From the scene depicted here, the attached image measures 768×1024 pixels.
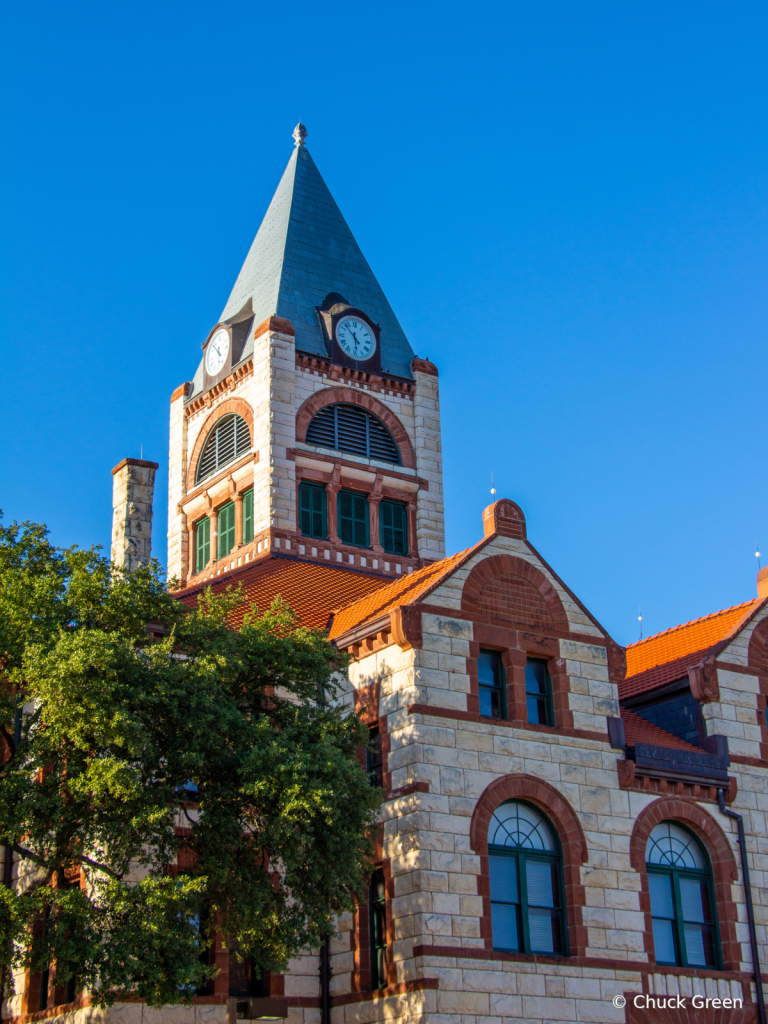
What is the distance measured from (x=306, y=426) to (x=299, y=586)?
9.91 metres

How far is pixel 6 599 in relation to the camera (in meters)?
25.3

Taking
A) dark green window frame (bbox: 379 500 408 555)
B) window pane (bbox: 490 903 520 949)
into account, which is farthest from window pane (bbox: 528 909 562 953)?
dark green window frame (bbox: 379 500 408 555)

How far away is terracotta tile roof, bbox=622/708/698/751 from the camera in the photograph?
3209 centimetres

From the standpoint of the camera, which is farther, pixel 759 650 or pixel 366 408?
pixel 366 408

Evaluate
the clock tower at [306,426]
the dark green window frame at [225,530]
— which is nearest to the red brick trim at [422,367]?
the clock tower at [306,426]

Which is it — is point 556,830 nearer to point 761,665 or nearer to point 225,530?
point 761,665

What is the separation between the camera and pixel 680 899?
3022 cm

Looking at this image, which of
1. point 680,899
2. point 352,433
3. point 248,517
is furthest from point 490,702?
point 352,433

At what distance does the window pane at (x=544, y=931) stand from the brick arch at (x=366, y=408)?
73.9ft

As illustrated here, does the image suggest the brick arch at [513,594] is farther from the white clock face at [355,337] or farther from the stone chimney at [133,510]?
the white clock face at [355,337]

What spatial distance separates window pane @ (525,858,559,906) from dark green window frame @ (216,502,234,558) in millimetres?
21165

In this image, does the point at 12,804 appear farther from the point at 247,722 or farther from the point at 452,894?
the point at 452,894

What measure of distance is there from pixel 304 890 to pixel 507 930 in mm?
5663

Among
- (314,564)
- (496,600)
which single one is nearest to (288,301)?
(314,564)
